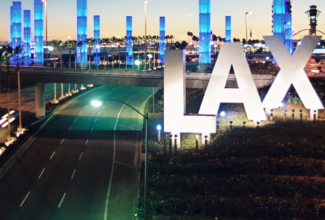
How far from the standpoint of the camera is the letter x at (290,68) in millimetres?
37469

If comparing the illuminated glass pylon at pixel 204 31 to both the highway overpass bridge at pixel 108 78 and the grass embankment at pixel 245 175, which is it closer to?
the highway overpass bridge at pixel 108 78

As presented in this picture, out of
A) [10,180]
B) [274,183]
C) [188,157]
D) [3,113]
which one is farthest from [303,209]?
[3,113]

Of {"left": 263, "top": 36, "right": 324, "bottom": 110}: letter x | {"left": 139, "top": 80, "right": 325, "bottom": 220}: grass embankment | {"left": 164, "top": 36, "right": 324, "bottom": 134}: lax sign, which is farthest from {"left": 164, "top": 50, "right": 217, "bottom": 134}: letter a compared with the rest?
{"left": 263, "top": 36, "right": 324, "bottom": 110}: letter x

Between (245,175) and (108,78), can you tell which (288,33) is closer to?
(108,78)

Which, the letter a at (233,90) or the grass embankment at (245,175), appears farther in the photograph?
the letter a at (233,90)

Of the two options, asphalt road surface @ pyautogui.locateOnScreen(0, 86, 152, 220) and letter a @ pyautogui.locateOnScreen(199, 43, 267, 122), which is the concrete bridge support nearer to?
asphalt road surface @ pyautogui.locateOnScreen(0, 86, 152, 220)

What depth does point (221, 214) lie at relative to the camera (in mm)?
23391

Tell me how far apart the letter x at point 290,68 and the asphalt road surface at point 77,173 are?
49.0 feet

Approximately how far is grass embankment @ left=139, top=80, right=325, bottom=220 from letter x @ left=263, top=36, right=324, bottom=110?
286 centimetres

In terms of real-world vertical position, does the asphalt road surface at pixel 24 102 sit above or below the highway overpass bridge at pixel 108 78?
below

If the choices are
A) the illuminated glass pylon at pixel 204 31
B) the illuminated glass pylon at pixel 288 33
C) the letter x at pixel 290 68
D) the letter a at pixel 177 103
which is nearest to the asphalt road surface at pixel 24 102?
the letter a at pixel 177 103

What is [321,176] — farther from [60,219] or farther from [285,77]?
[60,219]

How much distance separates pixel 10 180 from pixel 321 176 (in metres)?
23.4

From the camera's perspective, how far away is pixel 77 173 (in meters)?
32.5
